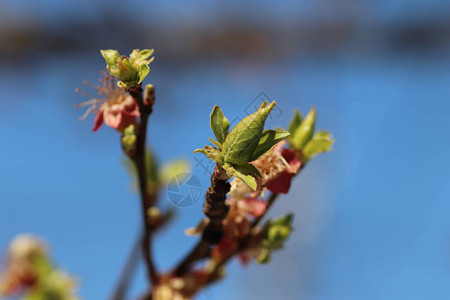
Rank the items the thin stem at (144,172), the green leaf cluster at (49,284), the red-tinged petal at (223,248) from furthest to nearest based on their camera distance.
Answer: the green leaf cluster at (49,284) → the red-tinged petal at (223,248) → the thin stem at (144,172)

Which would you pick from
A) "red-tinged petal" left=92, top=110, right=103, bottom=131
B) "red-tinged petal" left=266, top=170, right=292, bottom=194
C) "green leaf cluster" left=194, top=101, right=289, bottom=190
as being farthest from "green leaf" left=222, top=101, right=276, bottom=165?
"red-tinged petal" left=92, top=110, right=103, bottom=131

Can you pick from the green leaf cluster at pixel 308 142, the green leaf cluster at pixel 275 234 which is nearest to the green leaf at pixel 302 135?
the green leaf cluster at pixel 308 142

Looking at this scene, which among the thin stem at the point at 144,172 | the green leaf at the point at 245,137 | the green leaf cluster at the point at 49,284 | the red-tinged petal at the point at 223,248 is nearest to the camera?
the green leaf at the point at 245,137

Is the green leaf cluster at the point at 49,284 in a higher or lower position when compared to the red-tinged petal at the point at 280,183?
higher

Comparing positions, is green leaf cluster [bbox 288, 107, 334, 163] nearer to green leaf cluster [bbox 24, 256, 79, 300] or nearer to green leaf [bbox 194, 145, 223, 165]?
green leaf [bbox 194, 145, 223, 165]

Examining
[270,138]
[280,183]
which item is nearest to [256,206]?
[280,183]

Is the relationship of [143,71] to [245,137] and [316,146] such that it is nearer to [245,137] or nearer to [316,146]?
[245,137]

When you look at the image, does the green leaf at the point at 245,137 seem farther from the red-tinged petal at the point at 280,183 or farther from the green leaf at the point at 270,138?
the red-tinged petal at the point at 280,183

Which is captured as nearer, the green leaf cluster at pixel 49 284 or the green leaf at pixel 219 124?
the green leaf at pixel 219 124
